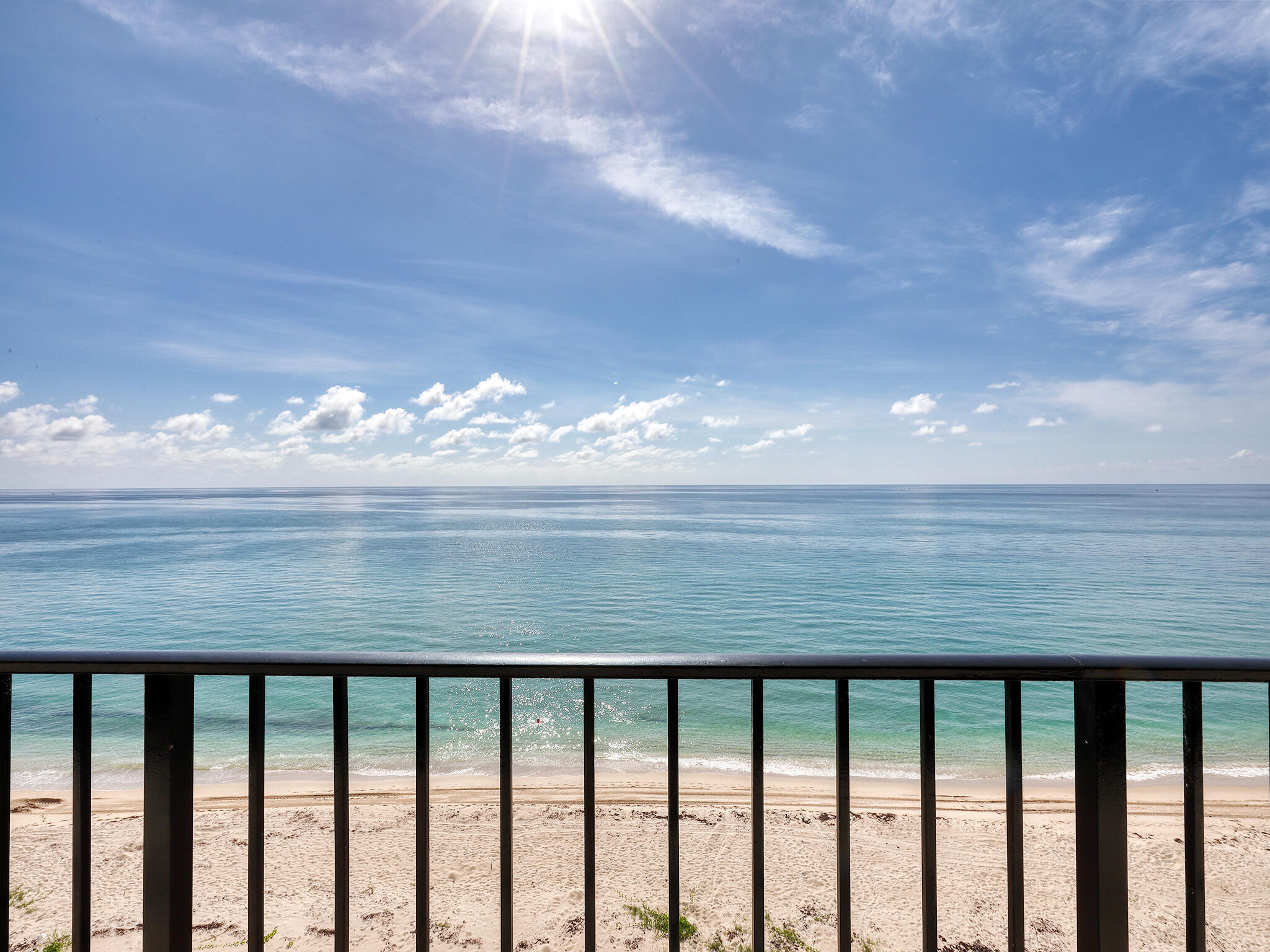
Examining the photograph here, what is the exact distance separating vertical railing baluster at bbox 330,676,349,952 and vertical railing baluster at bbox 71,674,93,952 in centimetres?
Result: 56

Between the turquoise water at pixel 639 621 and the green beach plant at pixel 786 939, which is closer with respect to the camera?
the green beach plant at pixel 786 939

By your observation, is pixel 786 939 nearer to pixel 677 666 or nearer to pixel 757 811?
pixel 757 811

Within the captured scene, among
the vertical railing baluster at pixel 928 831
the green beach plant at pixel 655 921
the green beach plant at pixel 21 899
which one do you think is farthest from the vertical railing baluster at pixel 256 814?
the green beach plant at pixel 21 899

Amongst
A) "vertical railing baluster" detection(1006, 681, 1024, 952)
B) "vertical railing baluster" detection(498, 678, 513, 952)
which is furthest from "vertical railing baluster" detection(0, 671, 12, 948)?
"vertical railing baluster" detection(1006, 681, 1024, 952)

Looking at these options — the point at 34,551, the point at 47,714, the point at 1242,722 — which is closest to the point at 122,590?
the point at 47,714

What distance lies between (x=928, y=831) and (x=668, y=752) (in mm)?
723

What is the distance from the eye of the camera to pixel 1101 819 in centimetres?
148

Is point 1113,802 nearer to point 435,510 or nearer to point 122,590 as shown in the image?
point 122,590

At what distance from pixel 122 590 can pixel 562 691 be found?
22.0 m

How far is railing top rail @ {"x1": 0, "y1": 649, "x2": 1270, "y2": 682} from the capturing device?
4.48 ft

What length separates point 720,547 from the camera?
37.7 metres

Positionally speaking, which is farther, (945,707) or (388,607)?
(388,607)

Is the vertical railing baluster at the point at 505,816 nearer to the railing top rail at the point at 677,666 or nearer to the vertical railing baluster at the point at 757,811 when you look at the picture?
the railing top rail at the point at 677,666

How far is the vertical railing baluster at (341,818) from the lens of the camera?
148 cm
